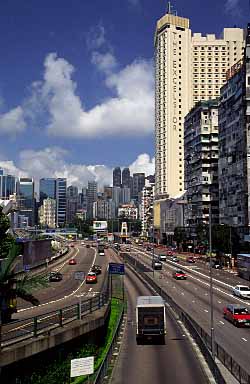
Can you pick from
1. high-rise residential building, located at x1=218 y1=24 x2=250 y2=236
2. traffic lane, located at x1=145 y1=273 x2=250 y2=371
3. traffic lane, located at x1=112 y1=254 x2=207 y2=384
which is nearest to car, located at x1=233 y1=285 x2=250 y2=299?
traffic lane, located at x1=145 y1=273 x2=250 y2=371

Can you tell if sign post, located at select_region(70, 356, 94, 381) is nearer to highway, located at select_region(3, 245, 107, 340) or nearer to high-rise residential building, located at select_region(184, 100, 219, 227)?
highway, located at select_region(3, 245, 107, 340)

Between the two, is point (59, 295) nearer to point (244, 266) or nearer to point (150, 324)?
point (150, 324)

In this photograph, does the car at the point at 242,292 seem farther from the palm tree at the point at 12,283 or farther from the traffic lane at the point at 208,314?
the palm tree at the point at 12,283

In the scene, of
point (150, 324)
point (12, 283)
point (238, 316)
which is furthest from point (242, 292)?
point (12, 283)

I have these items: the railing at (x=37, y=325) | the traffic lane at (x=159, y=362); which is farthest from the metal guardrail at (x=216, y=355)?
the railing at (x=37, y=325)

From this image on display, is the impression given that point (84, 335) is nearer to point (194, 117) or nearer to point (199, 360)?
point (199, 360)

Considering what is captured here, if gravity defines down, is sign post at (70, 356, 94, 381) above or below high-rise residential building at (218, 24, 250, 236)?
below
